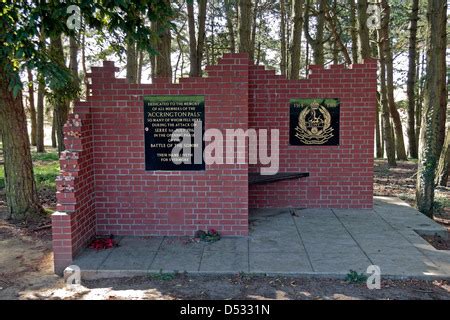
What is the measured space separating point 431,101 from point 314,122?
2300 millimetres

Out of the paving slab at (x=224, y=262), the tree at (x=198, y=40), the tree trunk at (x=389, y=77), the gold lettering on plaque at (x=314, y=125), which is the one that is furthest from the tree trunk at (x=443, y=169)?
the tree at (x=198, y=40)

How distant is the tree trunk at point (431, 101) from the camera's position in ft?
26.7

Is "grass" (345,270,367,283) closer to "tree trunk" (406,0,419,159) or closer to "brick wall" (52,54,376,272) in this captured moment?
"brick wall" (52,54,376,272)

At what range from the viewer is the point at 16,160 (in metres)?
7.85

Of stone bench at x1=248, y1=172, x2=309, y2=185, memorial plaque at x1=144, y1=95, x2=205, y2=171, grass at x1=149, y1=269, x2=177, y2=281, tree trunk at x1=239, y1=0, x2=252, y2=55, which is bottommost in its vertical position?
grass at x1=149, y1=269, x2=177, y2=281

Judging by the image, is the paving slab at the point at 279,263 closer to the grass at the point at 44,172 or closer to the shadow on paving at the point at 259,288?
the shadow on paving at the point at 259,288

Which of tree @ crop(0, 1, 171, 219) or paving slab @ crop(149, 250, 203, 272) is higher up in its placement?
tree @ crop(0, 1, 171, 219)

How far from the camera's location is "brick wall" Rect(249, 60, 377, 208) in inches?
329

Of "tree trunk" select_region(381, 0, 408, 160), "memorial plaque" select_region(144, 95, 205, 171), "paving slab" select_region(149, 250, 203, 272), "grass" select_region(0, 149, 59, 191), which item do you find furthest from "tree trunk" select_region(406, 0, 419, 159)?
"paving slab" select_region(149, 250, 203, 272)

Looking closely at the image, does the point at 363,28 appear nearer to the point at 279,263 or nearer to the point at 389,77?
the point at 389,77

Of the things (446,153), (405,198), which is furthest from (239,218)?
(446,153)

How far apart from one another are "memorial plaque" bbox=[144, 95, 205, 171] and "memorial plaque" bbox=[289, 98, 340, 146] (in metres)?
2.54

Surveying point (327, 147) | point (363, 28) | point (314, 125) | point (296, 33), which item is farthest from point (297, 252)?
point (296, 33)

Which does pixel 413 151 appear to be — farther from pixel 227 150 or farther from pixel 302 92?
pixel 227 150
